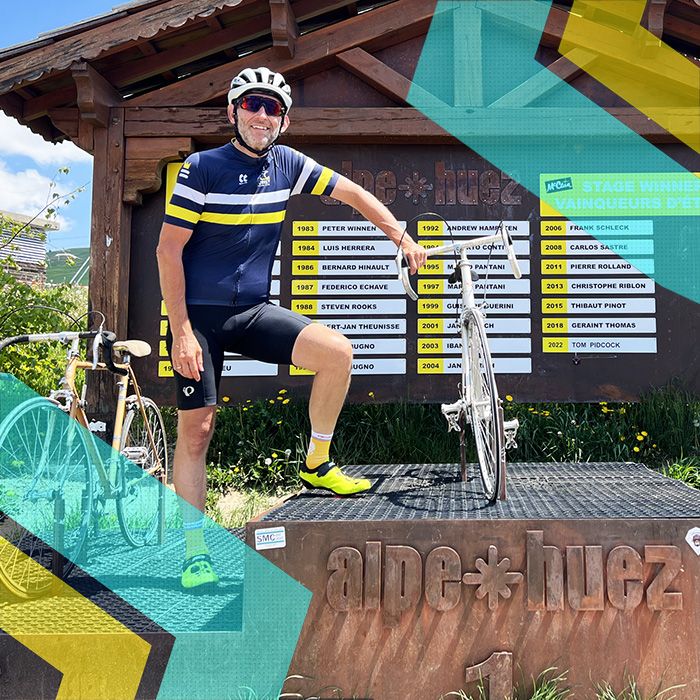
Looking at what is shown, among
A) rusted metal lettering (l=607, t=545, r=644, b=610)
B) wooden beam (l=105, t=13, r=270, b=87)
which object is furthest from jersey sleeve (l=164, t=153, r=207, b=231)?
wooden beam (l=105, t=13, r=270, b=87)

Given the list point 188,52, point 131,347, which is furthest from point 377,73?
point 131,347

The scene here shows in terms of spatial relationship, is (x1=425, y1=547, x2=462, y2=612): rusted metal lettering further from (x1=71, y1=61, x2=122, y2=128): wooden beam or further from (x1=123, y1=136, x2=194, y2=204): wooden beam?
(x1=71, y1=61, x2=122, y2=128): wooden beam

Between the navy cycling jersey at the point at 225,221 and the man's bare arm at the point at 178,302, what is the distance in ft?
0.22

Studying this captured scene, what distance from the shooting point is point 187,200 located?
2.96 metres

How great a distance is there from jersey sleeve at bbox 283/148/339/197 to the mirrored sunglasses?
0.81 feet

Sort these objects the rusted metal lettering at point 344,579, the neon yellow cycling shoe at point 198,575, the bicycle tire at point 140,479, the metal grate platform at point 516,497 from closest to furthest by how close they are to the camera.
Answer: the rusted metal lettering at point 344,579
the metal grate platform at point 516,497
the neon yellow cycling shoe at point 198,575
the bicycle tire at point 140,479

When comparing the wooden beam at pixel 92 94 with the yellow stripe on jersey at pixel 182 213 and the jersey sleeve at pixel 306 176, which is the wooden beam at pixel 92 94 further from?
the yellow stripe on jersey at pixel 182 213

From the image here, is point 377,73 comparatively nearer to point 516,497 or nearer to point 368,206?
point 368,206

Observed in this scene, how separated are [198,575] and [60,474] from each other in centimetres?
73

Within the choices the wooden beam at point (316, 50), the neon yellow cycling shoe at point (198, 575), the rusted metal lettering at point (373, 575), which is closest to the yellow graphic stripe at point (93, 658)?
the neon yellow cycling shoe at point (198, 575)

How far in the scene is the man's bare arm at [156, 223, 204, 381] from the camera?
115 inches

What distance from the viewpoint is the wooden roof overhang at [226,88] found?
5.50 meters

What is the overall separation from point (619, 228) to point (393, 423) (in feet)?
8.05
